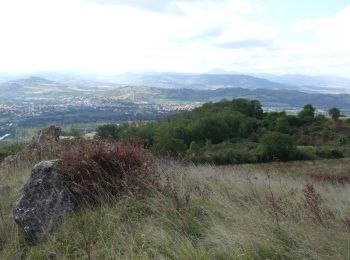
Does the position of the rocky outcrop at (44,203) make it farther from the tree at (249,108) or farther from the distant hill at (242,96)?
the distant hill at (242,96)

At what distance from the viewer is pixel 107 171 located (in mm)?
5422

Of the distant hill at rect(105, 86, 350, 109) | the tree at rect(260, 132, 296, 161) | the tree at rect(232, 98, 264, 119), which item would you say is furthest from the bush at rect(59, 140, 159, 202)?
the distant hill at rect(105, 86, 350, 109)

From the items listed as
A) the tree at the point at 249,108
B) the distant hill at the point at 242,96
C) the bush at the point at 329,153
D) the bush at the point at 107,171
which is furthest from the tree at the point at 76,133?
the distant hill at the point at 242,96

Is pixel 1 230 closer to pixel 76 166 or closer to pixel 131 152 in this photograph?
pixel 76 166

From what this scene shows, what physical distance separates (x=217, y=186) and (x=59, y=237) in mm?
2229

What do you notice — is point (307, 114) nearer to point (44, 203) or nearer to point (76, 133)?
point (76, 133)

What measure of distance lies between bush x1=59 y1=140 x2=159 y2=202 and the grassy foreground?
222 mm

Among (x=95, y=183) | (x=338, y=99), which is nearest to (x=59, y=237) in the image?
(x=95, y=183)

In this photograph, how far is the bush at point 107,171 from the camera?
5.07m

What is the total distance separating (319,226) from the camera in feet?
12.2

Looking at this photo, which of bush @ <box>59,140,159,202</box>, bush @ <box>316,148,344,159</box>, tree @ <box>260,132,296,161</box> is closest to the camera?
bush @ <box>59,140,159,202</box>

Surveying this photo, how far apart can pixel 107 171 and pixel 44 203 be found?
2.93 feet

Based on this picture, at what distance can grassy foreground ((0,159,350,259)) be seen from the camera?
3.42 m

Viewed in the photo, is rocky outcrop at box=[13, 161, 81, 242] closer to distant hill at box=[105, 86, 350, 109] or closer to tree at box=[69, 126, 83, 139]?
tree at box=[69, 126, 83, 139]
